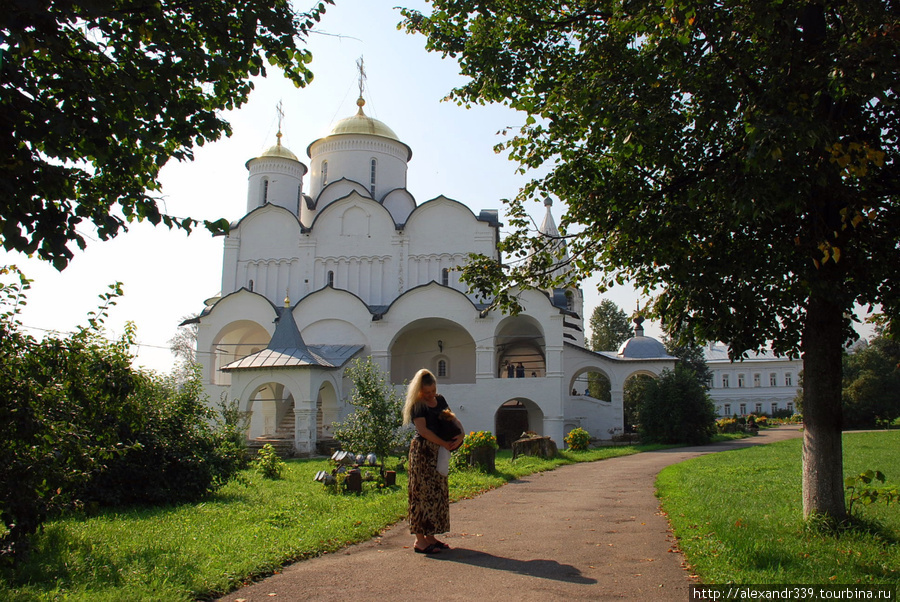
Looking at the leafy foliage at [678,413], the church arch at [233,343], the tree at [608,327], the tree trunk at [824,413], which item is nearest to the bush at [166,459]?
the tree trunk at [824,413]

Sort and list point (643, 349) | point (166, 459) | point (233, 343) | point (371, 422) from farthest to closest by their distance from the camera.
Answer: point (643, 349), point (233, 343), point (371, 422), point (166, 459)

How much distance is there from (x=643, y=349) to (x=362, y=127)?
15255 mm

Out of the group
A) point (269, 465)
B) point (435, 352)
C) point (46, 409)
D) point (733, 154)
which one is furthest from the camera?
point (435, 352)

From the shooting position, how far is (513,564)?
5121mm

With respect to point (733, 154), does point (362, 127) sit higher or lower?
higher

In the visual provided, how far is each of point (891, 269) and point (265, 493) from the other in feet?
27.0

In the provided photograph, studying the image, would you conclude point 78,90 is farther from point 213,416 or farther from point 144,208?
point 213,416

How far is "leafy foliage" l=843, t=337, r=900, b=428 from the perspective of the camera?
116 feet

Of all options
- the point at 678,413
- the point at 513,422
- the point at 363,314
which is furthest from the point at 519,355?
the point at 363,314

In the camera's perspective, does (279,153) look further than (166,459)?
Yes

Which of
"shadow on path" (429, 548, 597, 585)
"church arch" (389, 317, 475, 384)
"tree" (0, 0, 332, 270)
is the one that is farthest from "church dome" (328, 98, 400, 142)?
"shadow on path" (429, 548, 597, 585)

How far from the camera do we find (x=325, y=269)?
26984mm

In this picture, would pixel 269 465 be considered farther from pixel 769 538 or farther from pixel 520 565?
pixel 769 538

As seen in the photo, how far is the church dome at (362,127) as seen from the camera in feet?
99.1
